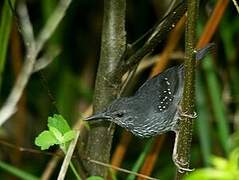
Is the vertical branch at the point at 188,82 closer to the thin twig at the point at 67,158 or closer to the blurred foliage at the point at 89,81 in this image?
the thin twig at the point at 67,158

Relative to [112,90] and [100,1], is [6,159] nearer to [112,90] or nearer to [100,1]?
[100,1]

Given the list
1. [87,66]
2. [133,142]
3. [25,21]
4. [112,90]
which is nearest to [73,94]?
[87,66]

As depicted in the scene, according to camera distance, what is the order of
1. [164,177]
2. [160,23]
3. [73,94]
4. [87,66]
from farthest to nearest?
[87,66]
[73,94]
[164,177]
[160,23]

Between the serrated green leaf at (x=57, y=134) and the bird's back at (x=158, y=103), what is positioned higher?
the serrated green leaf at (x=57, y=134)

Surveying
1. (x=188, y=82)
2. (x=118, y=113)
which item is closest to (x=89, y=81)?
(x=118, y=113)

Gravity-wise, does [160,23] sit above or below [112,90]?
above

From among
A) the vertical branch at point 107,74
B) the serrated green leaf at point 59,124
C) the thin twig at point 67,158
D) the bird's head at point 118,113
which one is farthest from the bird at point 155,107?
the serrated green leaf at point 59,124

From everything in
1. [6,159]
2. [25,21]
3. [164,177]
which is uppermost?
[25,21]
